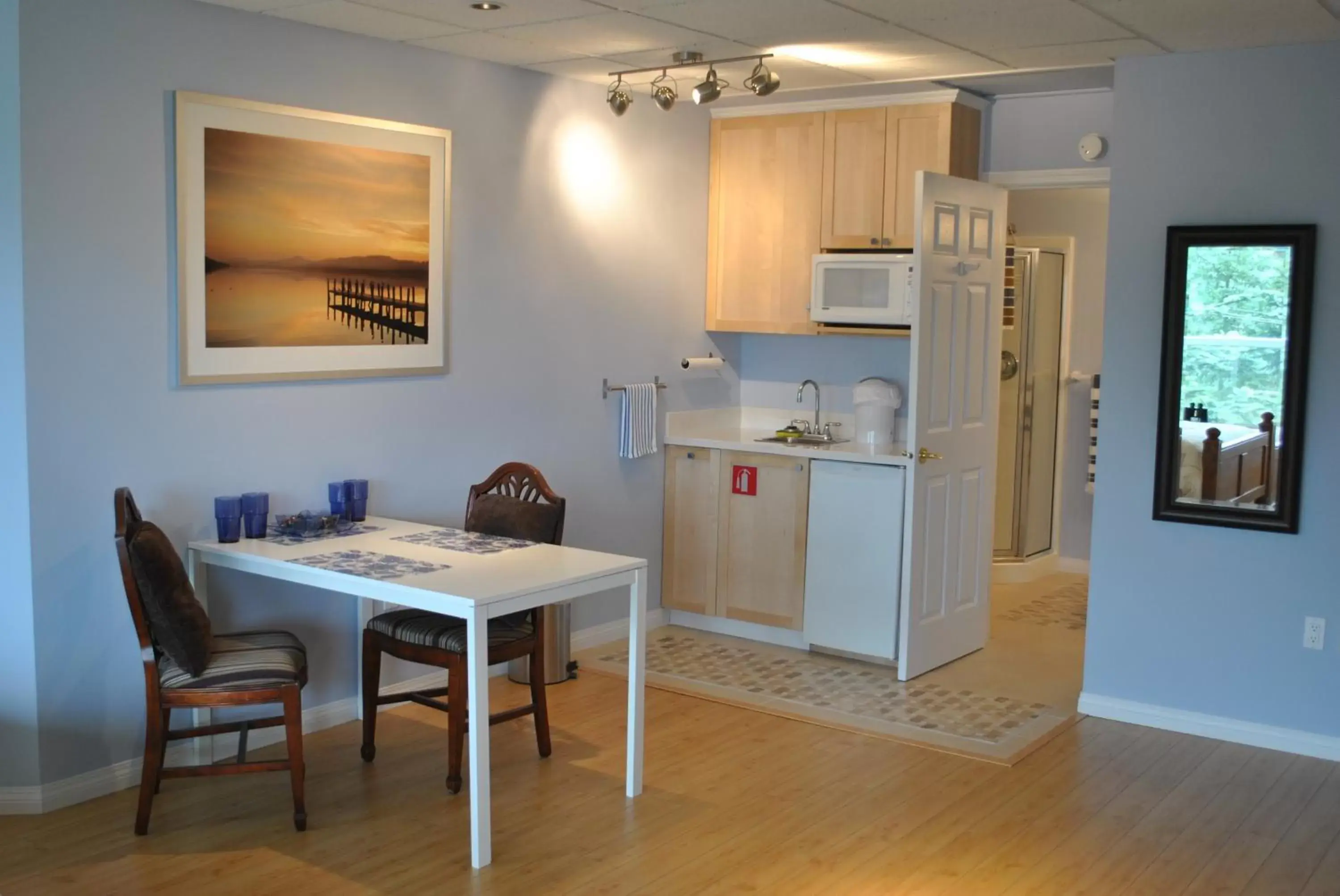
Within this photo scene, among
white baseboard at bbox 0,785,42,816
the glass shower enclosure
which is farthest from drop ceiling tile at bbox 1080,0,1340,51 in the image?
white baseboard at bbox 0,785,42,816

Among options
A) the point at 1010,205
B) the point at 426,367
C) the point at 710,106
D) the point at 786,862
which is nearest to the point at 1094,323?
the point at 1010,205

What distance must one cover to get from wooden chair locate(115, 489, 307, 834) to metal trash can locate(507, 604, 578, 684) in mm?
1499

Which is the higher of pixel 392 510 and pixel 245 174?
pixel 245 174

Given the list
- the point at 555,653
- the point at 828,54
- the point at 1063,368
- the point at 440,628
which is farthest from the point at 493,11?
the point at 1063,368

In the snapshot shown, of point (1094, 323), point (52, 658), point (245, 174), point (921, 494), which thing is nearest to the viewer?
point (52, 658)

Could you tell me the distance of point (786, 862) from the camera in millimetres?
3480

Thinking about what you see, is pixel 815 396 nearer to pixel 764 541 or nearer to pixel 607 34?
pixel 764 541

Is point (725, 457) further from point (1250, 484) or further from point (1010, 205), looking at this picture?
point (1010, 205)

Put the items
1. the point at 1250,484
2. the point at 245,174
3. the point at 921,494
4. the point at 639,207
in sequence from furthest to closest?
the point at 639,207 < the point at 921,494 < the point at 1250,484 < the point at 245,174

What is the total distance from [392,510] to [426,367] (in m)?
0.54

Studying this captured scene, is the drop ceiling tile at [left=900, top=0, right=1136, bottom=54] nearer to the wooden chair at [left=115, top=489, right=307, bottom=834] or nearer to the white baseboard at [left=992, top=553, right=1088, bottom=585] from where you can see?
the wooden chair at [left=115, top=489, right=307, bottom=834]

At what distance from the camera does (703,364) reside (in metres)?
6.03

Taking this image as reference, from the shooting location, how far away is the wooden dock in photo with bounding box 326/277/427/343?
4406mm

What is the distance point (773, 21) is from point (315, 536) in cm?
219
